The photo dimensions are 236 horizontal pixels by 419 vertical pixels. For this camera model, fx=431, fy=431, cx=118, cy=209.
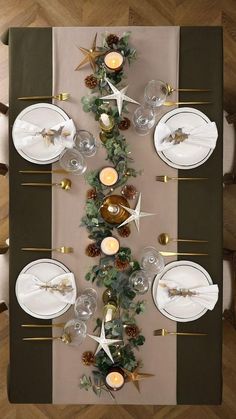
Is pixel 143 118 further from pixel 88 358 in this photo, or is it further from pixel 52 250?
pixel 88 358

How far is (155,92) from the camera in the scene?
6.16 feet

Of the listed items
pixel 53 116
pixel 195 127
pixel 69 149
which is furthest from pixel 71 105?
pixel 195 127

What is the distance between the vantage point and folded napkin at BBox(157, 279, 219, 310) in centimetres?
191

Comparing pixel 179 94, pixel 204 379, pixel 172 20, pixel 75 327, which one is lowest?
pixel 204 379

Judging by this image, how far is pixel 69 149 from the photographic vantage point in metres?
1.88

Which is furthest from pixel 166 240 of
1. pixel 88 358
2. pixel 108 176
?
pixel 88 358

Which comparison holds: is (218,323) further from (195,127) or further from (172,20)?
(172,20)

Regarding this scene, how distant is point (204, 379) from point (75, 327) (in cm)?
63

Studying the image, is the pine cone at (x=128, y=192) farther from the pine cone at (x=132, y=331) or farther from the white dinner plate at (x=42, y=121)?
the pine cone at (x=132, y=331)

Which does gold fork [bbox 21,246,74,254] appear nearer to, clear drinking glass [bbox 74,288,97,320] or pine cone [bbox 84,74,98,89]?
clear drinking glass [bbox 74,288,97,320]

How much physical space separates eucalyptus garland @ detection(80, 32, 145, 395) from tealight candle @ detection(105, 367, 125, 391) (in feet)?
0.22

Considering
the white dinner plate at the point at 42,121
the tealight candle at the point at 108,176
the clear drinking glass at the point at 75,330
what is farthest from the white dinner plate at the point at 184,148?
the clear drinking glass at the point at 75,330

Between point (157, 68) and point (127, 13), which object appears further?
point (127, 13)

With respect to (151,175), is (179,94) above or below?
above
